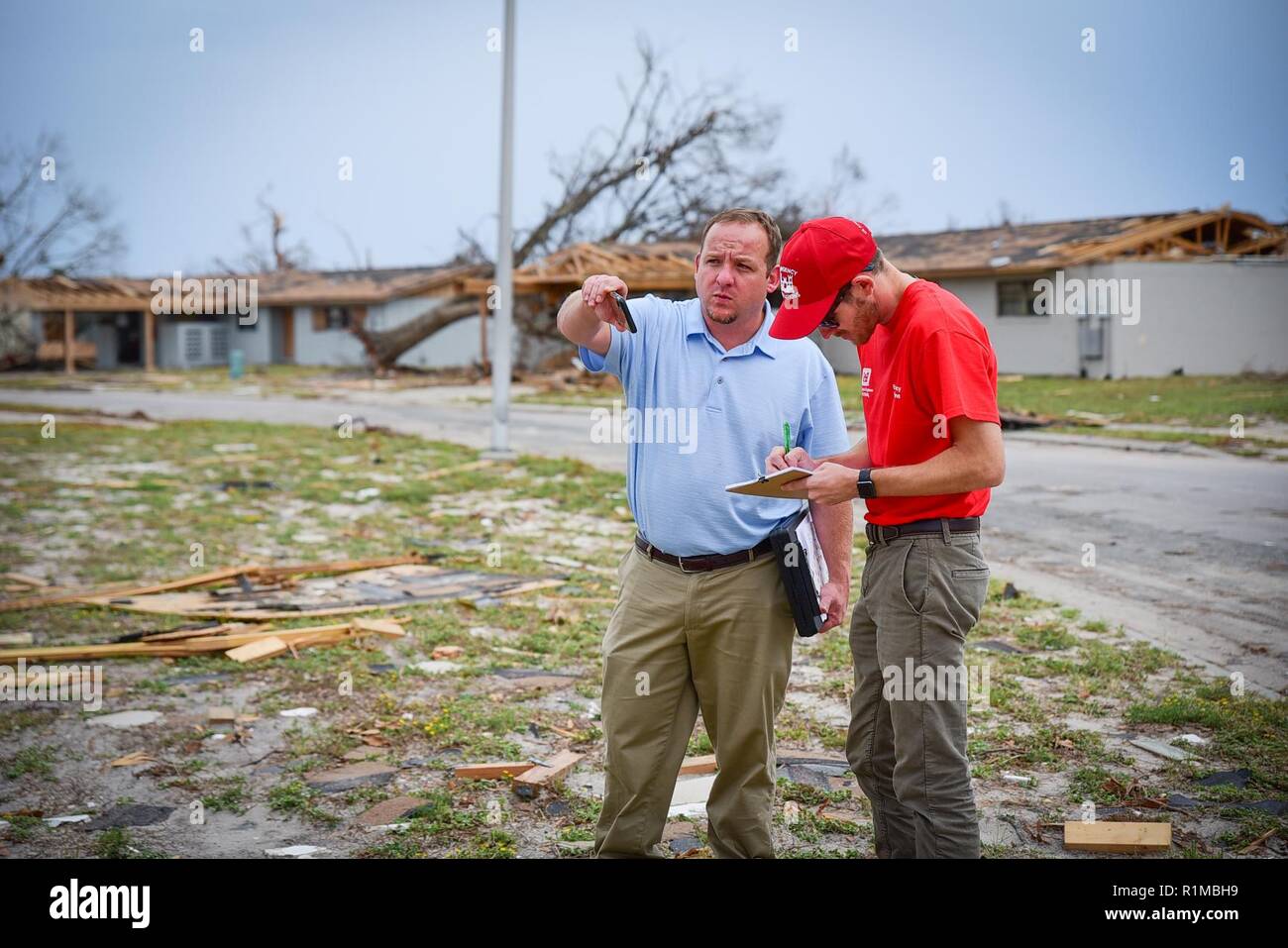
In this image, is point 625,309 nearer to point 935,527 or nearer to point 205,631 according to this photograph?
point 935,527

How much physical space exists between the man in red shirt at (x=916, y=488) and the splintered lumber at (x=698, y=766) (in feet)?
5.38

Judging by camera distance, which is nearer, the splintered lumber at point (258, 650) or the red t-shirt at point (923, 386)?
A: the red t-shirt at point (923, 386)

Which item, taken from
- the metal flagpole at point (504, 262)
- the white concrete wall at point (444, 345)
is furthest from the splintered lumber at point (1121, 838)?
the white concrete wall at point (444, 345)

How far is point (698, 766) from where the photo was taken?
503 cm

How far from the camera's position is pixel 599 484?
1259 cm

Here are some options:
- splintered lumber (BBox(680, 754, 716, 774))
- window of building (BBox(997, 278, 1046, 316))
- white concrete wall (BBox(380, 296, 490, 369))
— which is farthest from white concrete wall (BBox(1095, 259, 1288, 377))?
splintered lumber (BBox(680, 754, 716, 774))

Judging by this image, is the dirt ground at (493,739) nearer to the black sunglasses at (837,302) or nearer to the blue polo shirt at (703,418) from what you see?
the blue polo shirt at (703,418)

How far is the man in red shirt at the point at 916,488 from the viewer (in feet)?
10.4

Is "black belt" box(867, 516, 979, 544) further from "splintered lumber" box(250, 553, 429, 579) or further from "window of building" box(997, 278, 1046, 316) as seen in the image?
"window of building" box(997, 278, 1046, 316)

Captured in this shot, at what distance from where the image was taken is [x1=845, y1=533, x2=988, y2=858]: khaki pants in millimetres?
3271

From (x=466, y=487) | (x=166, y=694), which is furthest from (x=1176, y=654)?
(x=466, y=487)

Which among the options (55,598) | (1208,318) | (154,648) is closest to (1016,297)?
(1208,318)

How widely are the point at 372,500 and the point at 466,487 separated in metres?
1.10
